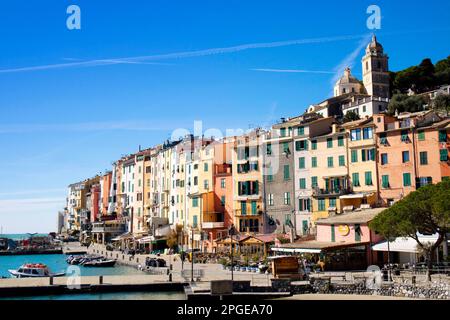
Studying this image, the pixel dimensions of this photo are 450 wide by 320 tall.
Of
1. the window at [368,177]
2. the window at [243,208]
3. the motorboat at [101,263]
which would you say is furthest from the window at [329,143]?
the motorboat at [101,263]

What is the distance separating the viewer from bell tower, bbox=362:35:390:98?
4547 inches

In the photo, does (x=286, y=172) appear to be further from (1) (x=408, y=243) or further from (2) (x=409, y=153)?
(1) (x=408, y=243)

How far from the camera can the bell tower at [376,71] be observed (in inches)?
4547

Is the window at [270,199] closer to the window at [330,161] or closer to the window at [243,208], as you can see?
the window at [243,208]

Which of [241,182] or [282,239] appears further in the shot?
[241,182]

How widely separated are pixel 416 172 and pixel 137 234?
2124 inches

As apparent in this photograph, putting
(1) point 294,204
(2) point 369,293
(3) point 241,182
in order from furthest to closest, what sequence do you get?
(3) point 241,182, (1) point 294,204, (2) point 369,293

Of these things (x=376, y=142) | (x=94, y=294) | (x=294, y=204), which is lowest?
(x=94, y=294)

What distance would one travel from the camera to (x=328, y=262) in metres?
38.6

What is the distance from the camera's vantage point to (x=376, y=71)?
117500mm

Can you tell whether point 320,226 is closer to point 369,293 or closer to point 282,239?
point 282,239

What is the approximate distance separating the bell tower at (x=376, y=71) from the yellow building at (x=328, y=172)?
221ft

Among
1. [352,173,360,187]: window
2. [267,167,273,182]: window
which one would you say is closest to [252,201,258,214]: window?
[267,167,273,182]: window
